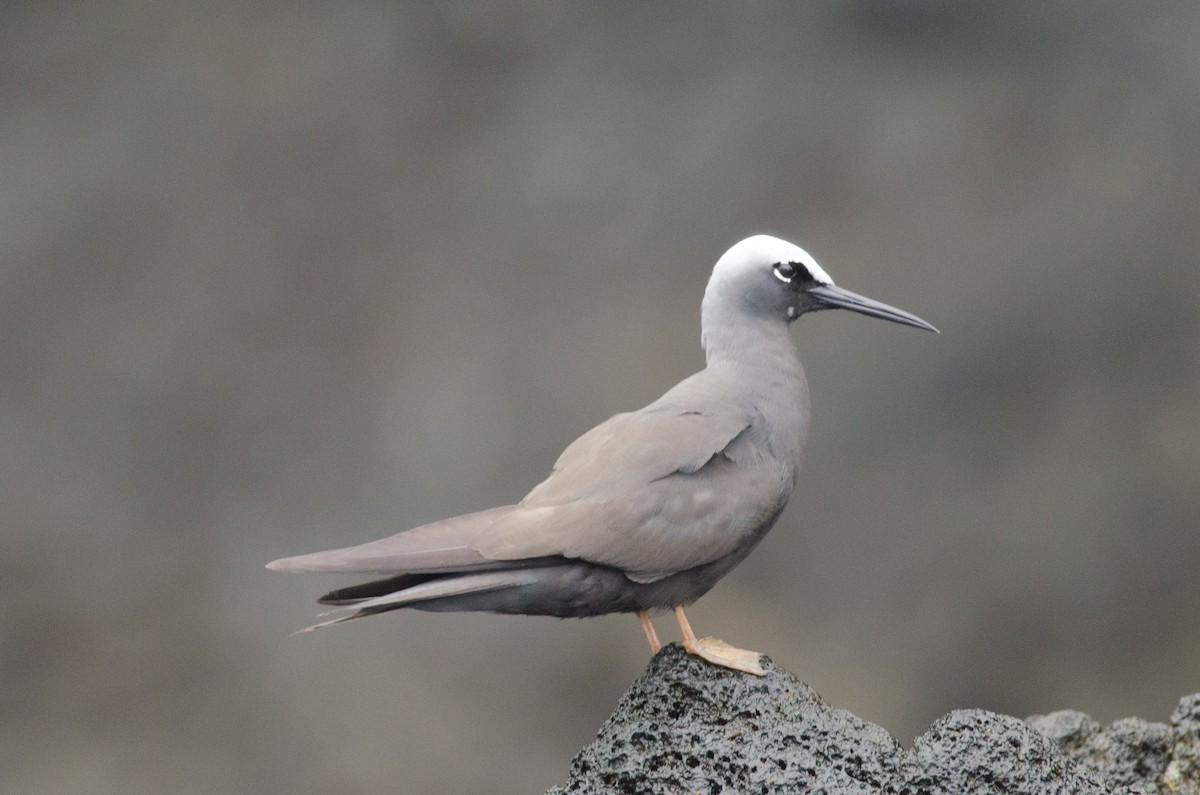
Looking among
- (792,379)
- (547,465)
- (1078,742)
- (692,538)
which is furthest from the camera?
(547,465)

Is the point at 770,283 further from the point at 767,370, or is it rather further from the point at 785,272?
the point at 767,370

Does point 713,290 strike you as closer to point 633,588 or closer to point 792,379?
point 792,379

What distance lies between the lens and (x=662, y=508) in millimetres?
3480

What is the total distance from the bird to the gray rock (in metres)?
0.13

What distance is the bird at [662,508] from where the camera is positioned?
3229mm

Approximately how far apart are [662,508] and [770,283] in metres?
0.85

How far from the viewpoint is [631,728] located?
3.23m

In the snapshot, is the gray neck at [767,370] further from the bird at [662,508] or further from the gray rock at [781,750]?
the gray rock at [781,750]

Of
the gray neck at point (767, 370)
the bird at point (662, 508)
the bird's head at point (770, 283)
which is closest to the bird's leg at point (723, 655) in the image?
the bird at point (662, 508)

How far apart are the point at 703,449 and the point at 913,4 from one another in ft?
18.9

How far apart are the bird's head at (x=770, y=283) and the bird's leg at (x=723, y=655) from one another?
3.24 ft

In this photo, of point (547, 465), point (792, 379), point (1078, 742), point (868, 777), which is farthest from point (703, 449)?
point (547, 465)

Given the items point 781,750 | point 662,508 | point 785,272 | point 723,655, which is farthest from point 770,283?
point 781,750

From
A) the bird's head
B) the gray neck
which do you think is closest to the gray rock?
the gray neck
